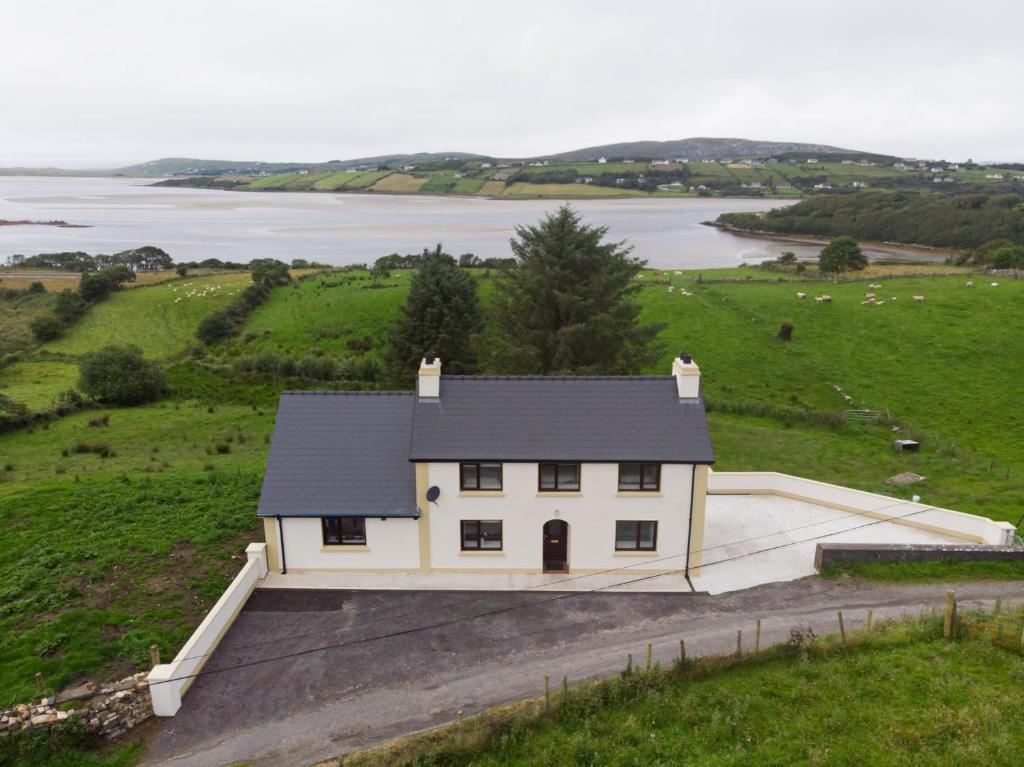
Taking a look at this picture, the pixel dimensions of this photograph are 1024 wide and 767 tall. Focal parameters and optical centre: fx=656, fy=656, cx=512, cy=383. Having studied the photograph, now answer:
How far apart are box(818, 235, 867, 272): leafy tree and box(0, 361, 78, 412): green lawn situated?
73.4 meters

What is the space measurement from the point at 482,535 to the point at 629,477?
5077 millimetres

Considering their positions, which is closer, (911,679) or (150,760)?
(150,760)

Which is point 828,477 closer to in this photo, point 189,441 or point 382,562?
point 382,562

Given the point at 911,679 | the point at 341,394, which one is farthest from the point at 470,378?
the point at 911,679

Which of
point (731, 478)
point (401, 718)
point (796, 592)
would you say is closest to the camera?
point (401, 718)

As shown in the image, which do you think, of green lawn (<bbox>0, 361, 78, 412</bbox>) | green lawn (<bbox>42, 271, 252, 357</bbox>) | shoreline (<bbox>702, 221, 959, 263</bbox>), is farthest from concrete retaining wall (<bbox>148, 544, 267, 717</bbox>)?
shoreline (<bbox>702, 221, 959, 263</bbox>)

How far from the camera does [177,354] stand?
197 feet

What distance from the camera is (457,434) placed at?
820 inches

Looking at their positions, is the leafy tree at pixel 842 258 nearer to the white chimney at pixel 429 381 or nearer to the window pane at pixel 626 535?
the window pane at pixel 626 535

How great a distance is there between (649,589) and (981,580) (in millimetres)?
10313

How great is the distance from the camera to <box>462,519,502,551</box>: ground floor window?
2109 centimetres

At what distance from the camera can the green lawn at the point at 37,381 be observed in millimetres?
46009

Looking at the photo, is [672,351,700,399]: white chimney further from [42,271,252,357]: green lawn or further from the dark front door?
[42,271,252,357]: green lawn

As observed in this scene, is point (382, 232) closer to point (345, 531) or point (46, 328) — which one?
point (46, 328)
